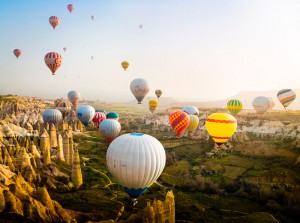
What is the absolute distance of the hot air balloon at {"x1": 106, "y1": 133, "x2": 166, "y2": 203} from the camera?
89.5ft

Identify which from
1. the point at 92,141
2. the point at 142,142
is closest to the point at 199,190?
the point at 142,142

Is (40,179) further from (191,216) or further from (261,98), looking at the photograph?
(261,98)

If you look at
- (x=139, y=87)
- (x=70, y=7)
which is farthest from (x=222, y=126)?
(x=70, y=7)

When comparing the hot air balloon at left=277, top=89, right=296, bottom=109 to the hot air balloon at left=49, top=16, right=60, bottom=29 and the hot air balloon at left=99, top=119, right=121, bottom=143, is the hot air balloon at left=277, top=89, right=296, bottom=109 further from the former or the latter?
the hot air balloon at left=49, top=16, right=60, bottom=29

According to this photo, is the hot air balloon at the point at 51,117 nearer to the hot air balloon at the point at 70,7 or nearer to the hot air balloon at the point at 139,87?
the hot air balloon at the point at 139,87

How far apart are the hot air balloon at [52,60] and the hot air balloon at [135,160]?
37.5 meters

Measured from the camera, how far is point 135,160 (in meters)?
27.2

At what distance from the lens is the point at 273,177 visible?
158 ft

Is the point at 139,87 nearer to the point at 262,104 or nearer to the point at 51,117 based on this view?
the point at 51,117

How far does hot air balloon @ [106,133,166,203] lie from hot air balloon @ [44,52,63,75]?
123 ft

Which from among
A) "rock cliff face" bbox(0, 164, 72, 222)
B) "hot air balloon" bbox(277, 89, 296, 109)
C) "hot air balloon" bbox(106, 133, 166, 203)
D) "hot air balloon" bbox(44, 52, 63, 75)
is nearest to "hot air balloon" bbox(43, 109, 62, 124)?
"hot air balloon" bbox(44, 52, 63, 75)

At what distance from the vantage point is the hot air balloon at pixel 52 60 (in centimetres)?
5953

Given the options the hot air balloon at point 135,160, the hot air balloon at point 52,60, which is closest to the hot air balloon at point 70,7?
the hot air balloon at point 52,60

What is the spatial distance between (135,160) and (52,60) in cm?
4028
